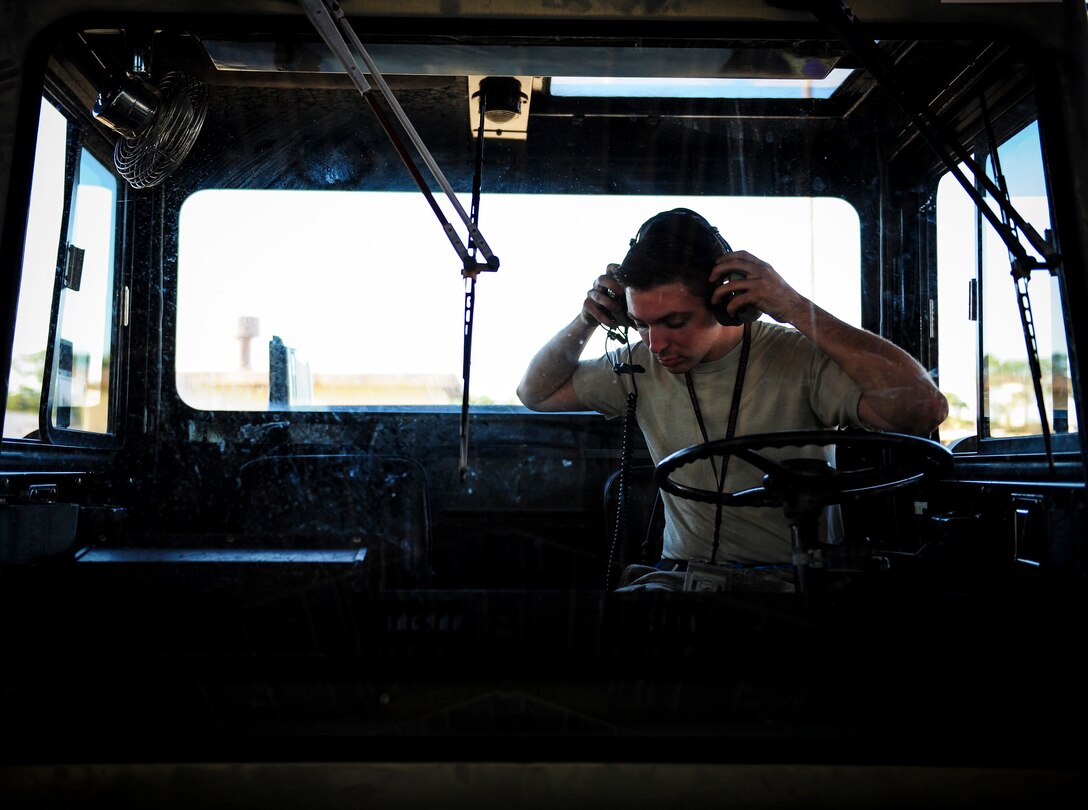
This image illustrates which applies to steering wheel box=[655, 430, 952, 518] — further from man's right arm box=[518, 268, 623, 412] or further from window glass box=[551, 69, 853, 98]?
window glass box=[551, 69, 853, 98]

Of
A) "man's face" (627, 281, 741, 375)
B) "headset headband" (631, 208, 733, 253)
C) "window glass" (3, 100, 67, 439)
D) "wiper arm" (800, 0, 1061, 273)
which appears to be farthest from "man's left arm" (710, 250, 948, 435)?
"window glass" (3, 100, 67, 439)

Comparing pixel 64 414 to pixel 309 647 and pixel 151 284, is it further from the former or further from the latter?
pixel 309 647

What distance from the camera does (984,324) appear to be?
2592 millimetres

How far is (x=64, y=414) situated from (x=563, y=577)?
1304 mm

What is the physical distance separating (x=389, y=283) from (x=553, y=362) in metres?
0.46

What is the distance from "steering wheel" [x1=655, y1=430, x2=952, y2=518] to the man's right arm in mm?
445

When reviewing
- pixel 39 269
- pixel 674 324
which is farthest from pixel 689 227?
pixel 39 269

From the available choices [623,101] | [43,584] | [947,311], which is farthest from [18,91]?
[947,311]

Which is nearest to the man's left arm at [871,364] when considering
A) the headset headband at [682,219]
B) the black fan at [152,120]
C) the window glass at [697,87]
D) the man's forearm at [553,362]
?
the headset headband at [682,219]

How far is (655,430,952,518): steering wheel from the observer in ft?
5.57

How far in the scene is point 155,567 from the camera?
5.16 feet

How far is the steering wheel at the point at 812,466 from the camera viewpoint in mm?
1698

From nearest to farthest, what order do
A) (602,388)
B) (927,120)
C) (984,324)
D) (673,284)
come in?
(927,120) → (673,284) → (984,324) → (602,388)

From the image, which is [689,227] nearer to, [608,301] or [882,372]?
[608,301]
